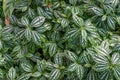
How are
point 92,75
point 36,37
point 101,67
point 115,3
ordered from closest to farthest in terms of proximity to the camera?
point 101,67, point 92,75, point 36,37, point 115,3

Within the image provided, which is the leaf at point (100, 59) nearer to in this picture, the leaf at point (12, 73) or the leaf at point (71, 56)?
the leaf at point (71, 56)

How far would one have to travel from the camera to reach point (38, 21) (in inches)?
91.0

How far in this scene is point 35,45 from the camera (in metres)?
2.35

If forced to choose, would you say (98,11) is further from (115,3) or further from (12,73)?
(12,73)

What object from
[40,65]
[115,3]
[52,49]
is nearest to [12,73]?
[40,65]

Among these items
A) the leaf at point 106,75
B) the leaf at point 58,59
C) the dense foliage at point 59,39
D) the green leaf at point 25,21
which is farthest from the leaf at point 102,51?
the green leaf at point 25,21

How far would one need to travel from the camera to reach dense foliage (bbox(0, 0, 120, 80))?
216cm

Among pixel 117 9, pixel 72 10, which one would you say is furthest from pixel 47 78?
pixel 117 9

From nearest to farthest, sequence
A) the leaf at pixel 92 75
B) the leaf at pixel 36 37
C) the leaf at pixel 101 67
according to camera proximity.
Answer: the leaf at pixel 101 67, the leaf at pixel 92 75, the leaf at pixel 36 37

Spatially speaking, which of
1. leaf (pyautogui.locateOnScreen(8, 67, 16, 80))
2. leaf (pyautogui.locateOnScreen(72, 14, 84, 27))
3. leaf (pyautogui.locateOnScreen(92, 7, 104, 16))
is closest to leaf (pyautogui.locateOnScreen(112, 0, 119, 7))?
leaf (pyautogui.locateOnScreen(92, 7, 104, 16))

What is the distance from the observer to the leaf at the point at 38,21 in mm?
2295

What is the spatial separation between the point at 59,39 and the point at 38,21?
0.19 metres

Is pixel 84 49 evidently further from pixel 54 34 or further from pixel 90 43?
pixel 54 34

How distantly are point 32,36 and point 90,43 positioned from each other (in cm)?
40
